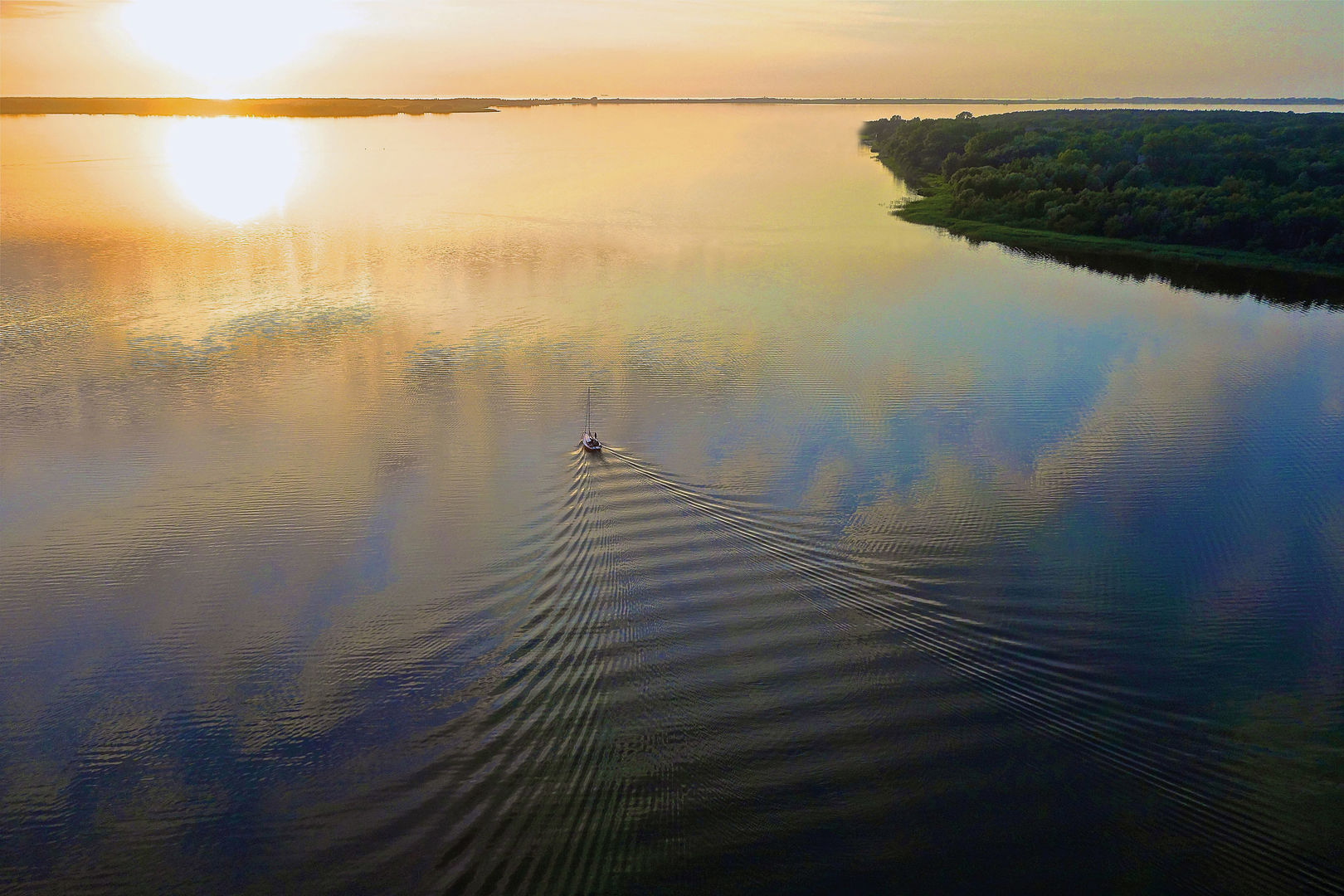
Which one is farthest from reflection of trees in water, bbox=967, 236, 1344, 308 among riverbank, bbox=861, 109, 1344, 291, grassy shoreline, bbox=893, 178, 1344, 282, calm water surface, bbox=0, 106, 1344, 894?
calm water surface, bbox=0, 106, 1344, 894

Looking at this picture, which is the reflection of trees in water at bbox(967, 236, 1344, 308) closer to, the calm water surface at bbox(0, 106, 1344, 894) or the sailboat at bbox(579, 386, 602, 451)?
the calm water surface at bbox(0, 106, 1344, 894)

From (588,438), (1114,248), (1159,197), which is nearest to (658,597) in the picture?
(588,438)

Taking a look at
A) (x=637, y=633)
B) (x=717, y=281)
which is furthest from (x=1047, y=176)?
(x=637, y=633)

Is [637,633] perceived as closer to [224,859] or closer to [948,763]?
[948,763]

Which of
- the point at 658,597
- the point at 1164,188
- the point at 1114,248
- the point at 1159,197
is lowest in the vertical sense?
the point at 658,597

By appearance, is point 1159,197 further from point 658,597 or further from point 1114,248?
point 658,597

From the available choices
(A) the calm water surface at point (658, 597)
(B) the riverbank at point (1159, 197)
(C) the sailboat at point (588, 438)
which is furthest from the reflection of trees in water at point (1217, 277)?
(C) the sailboat at point (588, 438)
